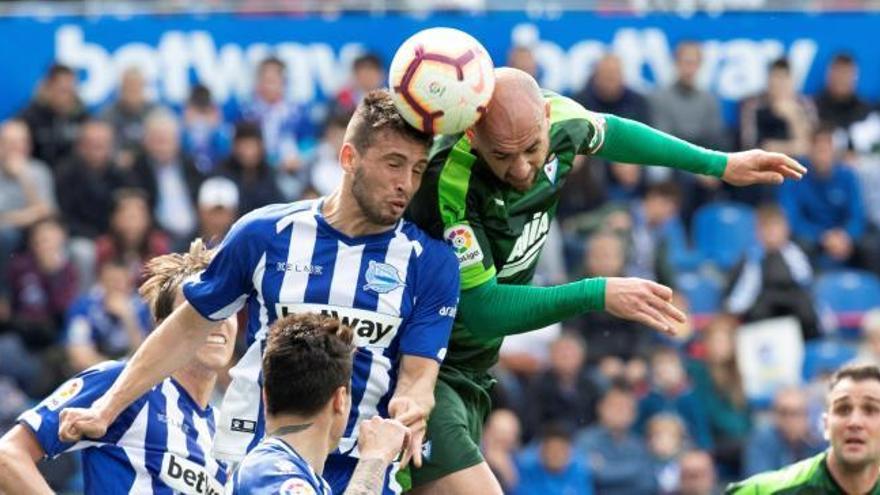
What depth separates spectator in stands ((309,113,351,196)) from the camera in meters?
15.6

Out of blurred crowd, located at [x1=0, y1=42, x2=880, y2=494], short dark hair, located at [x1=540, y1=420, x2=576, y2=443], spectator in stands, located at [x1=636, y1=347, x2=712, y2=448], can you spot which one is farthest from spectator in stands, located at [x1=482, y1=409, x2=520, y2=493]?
spectator in stands, located at [x1=636, y1=347, x2=712, y2=448]

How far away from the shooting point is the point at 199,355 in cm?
812

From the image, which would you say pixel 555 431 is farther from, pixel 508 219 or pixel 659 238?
pixel 508 219

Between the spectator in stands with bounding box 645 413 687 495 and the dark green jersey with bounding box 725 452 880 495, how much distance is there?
5366 millimetres

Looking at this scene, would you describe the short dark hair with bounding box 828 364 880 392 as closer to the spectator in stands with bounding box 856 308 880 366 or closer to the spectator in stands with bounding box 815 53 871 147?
the spectator in stands with bounding box 856 308 880 366

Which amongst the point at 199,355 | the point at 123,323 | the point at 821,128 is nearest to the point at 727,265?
the point at 821,128

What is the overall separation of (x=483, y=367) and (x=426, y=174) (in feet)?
3.30

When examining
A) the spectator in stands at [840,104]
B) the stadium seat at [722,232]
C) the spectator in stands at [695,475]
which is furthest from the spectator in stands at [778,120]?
the spectator in stands at [695,475]

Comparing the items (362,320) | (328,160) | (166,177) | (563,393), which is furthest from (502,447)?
(362,320)

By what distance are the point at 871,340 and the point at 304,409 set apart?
979 centimetres

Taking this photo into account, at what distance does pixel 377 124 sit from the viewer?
7.20 metres

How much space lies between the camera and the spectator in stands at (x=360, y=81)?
1623 centimetres

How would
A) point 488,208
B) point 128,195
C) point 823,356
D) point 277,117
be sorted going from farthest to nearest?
1. point 277,117
2. point 823,356
3. point 128,195
4. point 488,208

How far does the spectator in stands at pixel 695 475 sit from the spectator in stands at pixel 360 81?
13.8 ft
